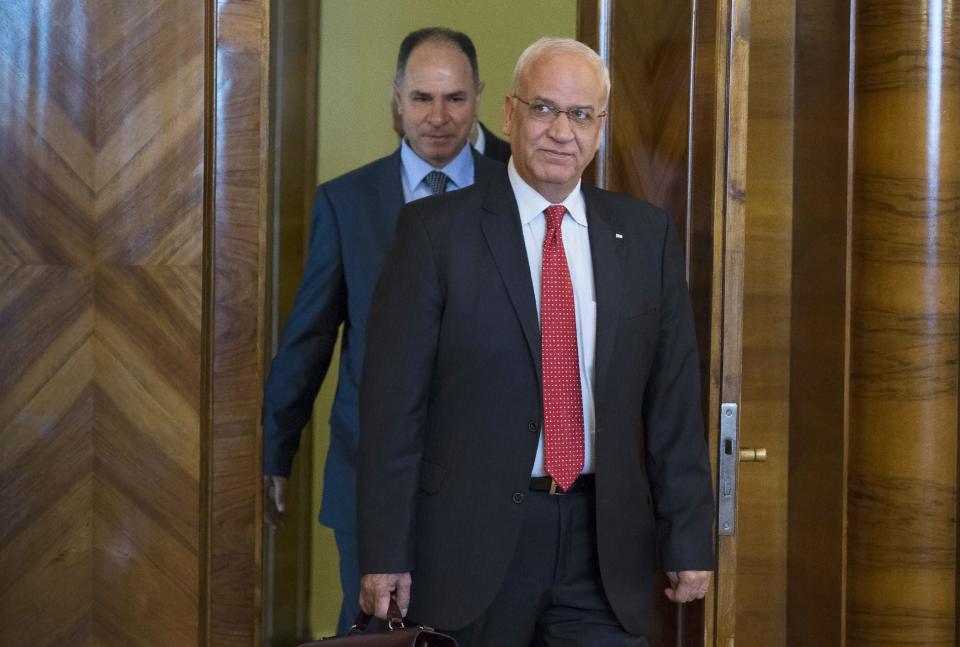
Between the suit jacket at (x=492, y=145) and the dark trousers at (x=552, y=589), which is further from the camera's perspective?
the suit jacket at (x=492, y=145)

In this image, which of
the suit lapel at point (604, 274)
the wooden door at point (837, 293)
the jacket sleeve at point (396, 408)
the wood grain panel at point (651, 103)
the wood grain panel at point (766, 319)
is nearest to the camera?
the jacket sleeve at point (396, 408)

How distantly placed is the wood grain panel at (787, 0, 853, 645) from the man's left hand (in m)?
0.94

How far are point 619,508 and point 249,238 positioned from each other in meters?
0.95

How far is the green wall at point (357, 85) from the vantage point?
278 centimetres

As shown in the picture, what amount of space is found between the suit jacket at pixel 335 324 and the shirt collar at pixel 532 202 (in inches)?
22.1

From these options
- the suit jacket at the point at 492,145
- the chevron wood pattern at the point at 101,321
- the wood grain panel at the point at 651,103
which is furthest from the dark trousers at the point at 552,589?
the suit jacket at the point at 492,145

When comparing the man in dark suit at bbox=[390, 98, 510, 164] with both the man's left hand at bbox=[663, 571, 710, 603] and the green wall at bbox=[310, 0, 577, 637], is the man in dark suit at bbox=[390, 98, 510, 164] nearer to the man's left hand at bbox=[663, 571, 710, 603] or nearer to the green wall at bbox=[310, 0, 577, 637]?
the green wall at bbox=[310, 0, 577, 637]

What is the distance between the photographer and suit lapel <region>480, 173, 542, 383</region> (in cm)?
221

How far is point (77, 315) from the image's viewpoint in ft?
8.64

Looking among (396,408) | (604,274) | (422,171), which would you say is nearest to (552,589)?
(396,408)

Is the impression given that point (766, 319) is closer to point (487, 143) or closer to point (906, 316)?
point (906, 316)

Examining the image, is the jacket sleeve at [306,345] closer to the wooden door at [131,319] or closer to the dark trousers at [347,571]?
the wooden door at [131,319]

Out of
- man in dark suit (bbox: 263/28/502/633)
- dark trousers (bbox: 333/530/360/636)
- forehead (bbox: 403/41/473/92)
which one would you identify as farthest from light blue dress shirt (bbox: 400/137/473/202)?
dark trousers (bbox: 333/530/360/636)

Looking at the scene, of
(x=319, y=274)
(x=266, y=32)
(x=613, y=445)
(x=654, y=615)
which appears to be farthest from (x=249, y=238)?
(x=654, y=615)
